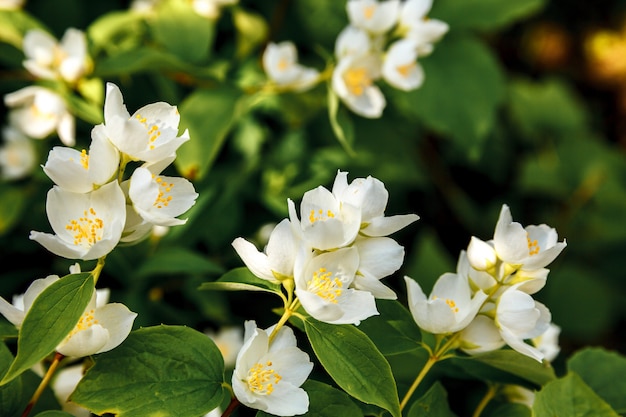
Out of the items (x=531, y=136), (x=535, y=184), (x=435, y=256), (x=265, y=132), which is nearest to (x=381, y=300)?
A: (x=435, y=256)

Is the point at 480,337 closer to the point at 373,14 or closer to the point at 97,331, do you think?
the point at 97,331

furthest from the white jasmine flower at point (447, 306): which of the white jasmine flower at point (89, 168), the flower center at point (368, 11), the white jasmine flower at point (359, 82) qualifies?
the flower center at point (368, 11)

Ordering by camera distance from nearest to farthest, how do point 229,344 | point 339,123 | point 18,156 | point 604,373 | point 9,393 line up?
point 9,393
point 604,373
point 229,344
point 339,123
point 18,156

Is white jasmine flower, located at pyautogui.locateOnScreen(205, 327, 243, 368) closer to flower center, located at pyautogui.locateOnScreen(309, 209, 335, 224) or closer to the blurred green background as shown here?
the blurred green background

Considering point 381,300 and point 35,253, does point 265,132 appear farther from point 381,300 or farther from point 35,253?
point 381,300

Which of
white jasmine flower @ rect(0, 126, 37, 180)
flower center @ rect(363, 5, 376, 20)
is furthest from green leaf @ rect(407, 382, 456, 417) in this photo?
white jasmine flower @ rect(0, 126, 37, 180)

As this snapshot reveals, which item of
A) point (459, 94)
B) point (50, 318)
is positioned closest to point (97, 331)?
point (50, 318)
